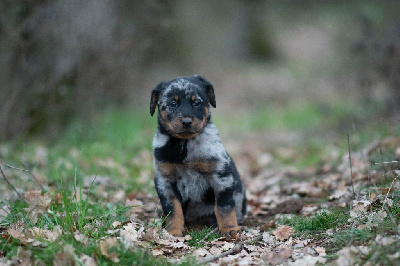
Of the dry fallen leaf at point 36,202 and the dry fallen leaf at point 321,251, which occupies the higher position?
the dry fallen leaf at point 36,202

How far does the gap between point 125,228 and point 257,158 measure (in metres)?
5.83

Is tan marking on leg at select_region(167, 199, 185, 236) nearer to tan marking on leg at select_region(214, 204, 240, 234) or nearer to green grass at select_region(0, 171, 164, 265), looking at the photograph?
tan marking on leg at select_region(214, 204, 240, 234)

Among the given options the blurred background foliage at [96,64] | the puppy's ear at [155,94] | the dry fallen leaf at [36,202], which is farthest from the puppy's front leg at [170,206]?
the blurred background foliage at [96,64]

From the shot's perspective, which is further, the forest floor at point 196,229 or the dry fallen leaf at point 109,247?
the forest floor at point 196,229

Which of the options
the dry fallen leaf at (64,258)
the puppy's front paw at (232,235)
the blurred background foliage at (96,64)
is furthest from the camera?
the blurred background foliage at (96,64)

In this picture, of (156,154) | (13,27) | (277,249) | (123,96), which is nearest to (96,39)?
(13,27)

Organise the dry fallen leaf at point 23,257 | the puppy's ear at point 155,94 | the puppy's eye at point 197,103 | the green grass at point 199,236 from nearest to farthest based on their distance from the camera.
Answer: the dry fallen leaf at point 23,257 < the green grass at point 199,236 < the puppy's eye at point 197,103 < the puppy's ear at point 155,94

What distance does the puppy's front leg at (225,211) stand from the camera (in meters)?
4.80

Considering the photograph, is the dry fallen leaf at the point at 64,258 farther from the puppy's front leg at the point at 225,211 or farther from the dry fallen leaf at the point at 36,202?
the puppy's front leg at the point at 225,211

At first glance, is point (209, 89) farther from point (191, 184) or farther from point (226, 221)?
point (226, 221)

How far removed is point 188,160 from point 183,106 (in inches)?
23.3

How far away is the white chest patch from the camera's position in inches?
193

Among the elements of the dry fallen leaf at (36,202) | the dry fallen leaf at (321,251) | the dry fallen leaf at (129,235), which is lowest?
the dry fallen leaf at (321,251)

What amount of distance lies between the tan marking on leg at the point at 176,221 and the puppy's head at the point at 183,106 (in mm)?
786
